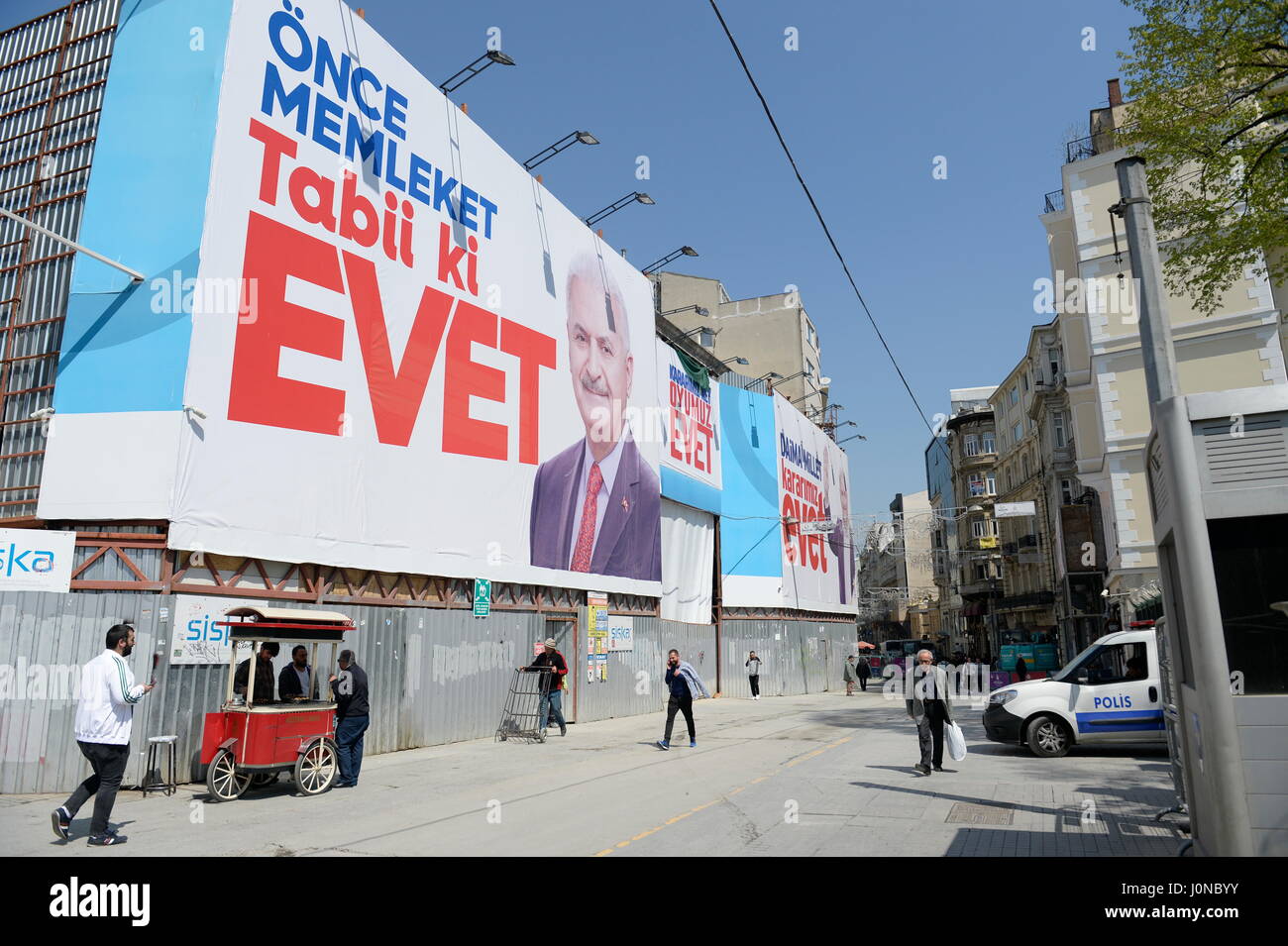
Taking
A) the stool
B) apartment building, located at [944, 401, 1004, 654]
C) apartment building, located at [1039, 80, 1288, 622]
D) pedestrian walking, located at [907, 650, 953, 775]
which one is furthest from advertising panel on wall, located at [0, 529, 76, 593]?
apartment building, located at [944, 401, 1004, 654]

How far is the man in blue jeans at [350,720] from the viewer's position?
11602 millimetres

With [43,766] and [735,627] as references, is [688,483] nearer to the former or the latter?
[735,627]

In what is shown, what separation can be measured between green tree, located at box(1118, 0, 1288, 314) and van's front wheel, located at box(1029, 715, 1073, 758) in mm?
8883

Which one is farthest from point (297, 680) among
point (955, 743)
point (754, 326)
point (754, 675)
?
point (754, 326)

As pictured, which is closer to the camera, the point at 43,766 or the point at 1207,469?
the point at 1207,469

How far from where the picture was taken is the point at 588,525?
2364 cm

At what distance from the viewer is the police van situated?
13.6 m

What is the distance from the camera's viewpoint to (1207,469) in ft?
18.9

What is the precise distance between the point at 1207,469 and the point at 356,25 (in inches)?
678

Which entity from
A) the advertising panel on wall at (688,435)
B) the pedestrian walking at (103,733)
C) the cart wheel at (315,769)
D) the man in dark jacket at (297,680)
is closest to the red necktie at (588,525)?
the advertising panel on wall at (688,435)

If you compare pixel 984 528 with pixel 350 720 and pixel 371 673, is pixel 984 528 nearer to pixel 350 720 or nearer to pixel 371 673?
pixel 371 673

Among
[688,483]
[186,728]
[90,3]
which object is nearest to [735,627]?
[688,483]

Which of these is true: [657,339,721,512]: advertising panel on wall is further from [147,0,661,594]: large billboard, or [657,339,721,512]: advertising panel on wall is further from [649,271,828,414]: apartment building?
[649,271,828,414]: apartment building

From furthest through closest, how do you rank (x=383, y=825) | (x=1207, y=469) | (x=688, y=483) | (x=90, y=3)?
(x=688, y=483)
(x=90, y=3)
(x=383, y=825)
(x=1207, y=469)
